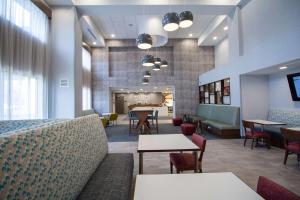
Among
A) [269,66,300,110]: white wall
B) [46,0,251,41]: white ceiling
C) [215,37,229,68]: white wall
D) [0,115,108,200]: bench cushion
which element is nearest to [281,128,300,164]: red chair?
[269,66,300,110]: white wall

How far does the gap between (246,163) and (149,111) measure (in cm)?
437

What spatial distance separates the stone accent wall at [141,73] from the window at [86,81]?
0.40m

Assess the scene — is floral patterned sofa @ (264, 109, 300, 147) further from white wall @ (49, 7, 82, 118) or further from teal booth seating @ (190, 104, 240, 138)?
white wall @ (49, 7, 82, 118)

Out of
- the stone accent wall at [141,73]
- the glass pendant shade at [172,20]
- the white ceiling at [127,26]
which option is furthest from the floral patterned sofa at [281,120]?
the stone accent wall at [141,73]

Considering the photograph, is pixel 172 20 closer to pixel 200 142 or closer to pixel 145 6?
pixel 200 142

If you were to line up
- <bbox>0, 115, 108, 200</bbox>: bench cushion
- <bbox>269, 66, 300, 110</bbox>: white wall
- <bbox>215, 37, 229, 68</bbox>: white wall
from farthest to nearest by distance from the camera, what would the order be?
<bbox>215, 37, 229, 68</bbox>: white wall
<bbox>269, 66, 300, 110</bbox>: white wall
<bbox>0, 115, 108, 200</bbox>: bench cushion

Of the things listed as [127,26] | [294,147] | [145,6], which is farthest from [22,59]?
[294,147]

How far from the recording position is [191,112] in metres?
11.2

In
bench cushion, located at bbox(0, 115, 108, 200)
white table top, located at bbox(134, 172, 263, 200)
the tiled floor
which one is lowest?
the tiled floor

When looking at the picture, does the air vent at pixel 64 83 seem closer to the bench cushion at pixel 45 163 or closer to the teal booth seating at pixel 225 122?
the bench cushion at pixel 45 163

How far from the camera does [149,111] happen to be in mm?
7629

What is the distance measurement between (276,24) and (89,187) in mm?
6008

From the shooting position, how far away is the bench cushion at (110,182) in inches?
65.7

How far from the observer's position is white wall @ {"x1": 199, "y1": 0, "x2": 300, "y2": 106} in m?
4.37
